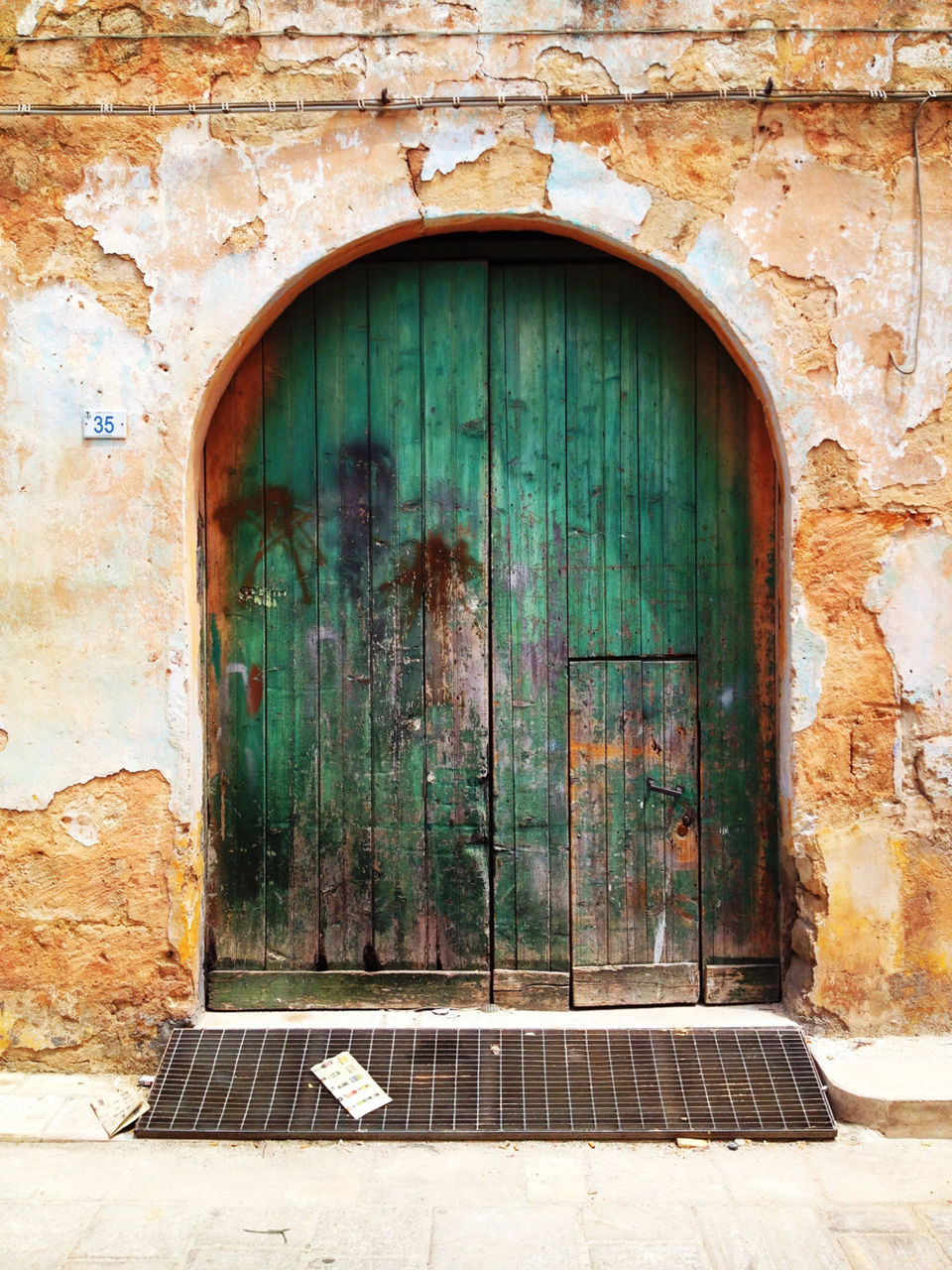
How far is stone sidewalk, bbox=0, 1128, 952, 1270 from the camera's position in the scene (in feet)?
8.21

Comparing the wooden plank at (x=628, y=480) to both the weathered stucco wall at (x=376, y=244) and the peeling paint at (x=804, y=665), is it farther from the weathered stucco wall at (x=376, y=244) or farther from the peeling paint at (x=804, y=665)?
the peeling paint at (x=804, y=665)

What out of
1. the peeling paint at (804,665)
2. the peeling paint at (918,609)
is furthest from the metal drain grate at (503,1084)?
the peeling paint at (918,609)

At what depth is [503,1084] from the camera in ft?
10.2

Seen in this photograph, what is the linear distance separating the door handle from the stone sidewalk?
107cm

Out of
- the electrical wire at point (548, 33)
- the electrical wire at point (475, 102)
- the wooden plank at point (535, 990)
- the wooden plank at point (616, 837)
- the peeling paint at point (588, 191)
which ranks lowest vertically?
the wooden plank at point (535, 990)

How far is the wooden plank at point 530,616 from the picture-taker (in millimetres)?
3479

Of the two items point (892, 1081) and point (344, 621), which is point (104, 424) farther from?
point (892, 1081)

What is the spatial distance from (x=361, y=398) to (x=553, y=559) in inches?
32.8

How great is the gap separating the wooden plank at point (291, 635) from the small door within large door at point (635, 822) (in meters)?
0.90

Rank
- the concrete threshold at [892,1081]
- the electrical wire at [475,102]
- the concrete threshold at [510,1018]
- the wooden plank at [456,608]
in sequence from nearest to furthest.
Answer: the concrete threshold at [892,1081]
the electrical wire at [475,102]
the concrete threshold at [510,1018]
the wooden plank at [456,608]

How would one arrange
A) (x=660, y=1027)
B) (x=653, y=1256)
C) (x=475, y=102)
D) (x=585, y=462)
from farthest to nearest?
(x=585, y=462)
(x=660, y=1027)
(x=475, y=102)
(x=653, y=1256)

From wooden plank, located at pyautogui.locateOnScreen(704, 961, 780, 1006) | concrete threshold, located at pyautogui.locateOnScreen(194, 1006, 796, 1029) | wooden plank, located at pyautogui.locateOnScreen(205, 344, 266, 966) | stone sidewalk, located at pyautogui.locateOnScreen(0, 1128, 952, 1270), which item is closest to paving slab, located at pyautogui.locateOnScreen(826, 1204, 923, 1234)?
stone sidewalk, located at pyautogui.locateOnScreen(0, 1128, 952, 1270)

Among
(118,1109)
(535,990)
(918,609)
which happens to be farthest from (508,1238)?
(918,609)

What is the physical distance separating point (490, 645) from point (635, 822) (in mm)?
770
